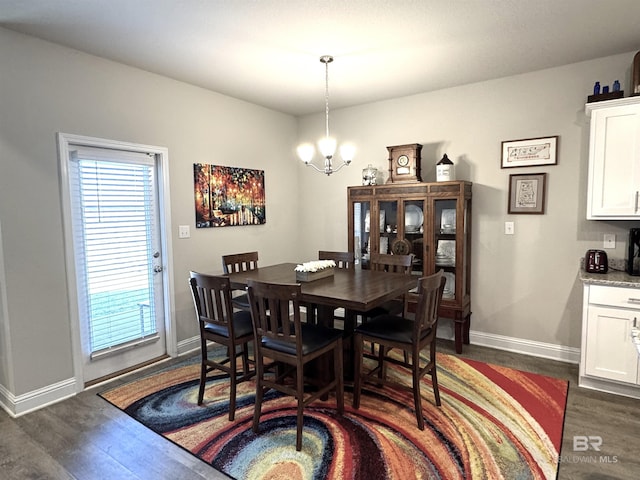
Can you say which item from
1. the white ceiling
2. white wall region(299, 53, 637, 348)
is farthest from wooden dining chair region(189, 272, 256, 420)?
white wall region(299, 53, 637, 348)

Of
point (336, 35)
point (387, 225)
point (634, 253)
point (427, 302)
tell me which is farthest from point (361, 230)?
point (634, 253)

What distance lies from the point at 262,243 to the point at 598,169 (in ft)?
10.9

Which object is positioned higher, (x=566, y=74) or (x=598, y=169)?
(x=566, y=74)

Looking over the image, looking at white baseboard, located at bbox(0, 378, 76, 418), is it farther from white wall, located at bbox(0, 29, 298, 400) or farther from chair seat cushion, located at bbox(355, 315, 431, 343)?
chair seat cushion, located at bbox(355, 315, 431, 343)

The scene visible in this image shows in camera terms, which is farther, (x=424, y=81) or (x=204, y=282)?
(x=424, y=81)

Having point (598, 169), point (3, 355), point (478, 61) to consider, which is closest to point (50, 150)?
point (3, 355)

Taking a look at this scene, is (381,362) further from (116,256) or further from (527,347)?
(116,256)

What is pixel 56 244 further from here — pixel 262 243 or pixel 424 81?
pixel 424 81

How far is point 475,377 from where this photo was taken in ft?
10.3

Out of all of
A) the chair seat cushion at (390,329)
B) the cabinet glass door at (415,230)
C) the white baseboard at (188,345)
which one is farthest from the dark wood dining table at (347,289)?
the white baseboard at (188,345)

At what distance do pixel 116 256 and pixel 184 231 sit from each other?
656 millimetres

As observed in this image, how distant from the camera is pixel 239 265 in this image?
11.8ft

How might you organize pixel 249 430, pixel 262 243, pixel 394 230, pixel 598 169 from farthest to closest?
pixel 262 243
pixel 394 230
pixel 598 169
pixel 249 430

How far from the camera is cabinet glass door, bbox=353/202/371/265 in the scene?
13.5 feet
